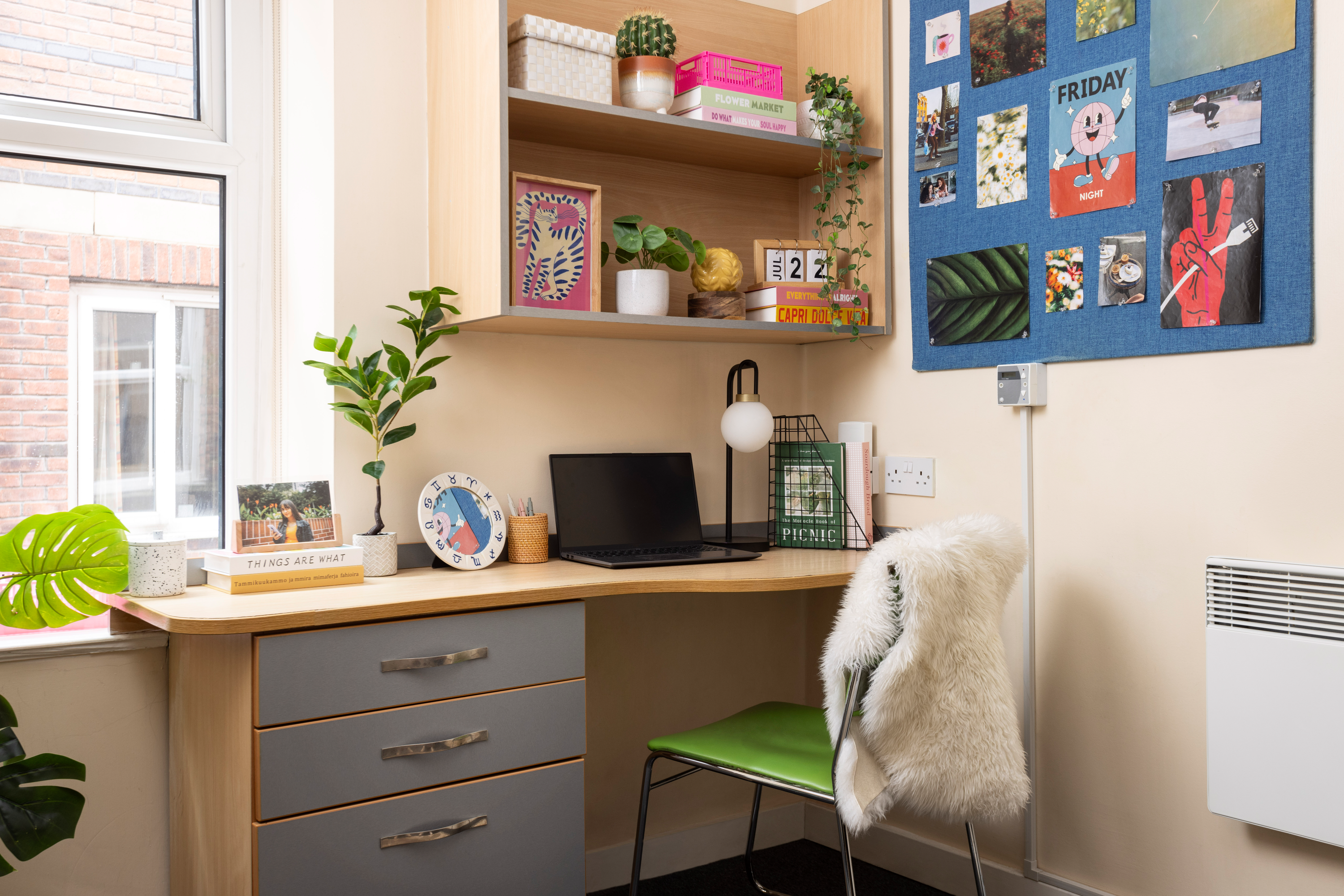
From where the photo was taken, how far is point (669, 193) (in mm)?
2541

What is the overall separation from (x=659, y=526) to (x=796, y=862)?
96cm

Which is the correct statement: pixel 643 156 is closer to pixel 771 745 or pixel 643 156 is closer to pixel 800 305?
pixel 800 305

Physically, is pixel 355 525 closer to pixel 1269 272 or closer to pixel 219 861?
pixel 219 861

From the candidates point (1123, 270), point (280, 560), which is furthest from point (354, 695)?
point (1123, 270)

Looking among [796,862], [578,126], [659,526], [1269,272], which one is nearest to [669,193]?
[578,126]

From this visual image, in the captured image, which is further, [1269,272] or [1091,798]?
[1091,798]

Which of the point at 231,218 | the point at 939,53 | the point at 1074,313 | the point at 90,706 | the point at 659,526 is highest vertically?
the point at 939,53

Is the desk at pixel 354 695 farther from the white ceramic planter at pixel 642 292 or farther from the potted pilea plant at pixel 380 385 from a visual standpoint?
the white ceramic planter at pixel 642 292

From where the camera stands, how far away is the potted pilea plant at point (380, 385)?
79.4 inches

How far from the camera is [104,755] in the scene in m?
1.88

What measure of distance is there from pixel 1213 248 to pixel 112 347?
2.20 meters

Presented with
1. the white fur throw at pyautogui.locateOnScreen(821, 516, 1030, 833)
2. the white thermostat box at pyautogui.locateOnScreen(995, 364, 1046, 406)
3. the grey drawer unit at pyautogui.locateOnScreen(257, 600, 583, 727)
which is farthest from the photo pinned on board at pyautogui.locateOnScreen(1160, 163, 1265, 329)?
the grey drawer unit at pyautogui.locateOnScreen(257, 600, 583, 727)

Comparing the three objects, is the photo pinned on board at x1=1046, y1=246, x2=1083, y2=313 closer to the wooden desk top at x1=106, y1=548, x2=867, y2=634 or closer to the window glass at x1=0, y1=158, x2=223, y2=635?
the wooden desk top at x1=106, y1=548, x2=867, y2=634

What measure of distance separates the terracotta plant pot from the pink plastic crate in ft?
0.26
